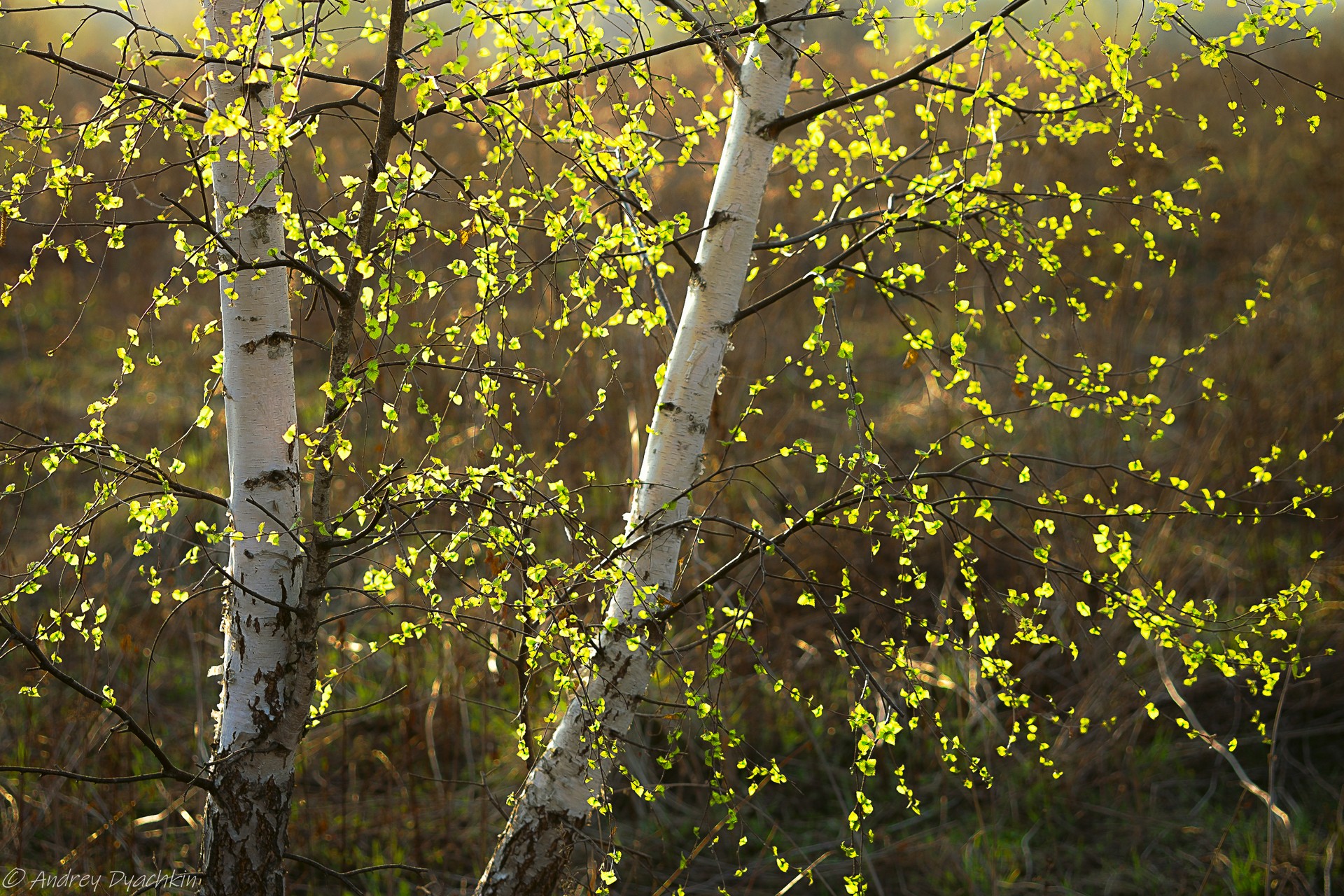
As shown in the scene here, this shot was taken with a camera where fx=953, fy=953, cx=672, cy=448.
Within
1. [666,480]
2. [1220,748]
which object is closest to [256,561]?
[666,480]

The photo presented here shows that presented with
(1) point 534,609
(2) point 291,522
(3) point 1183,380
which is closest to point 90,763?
(2) point 291,522

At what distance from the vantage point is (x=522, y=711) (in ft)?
7.45

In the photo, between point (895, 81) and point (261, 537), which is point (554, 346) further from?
point (895, 81)

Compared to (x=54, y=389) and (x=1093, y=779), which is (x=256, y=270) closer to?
(x=1093, y=779)

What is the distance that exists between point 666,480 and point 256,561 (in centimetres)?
101

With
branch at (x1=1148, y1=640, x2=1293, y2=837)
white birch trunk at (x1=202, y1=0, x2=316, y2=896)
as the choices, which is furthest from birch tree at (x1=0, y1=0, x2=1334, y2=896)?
branch at (x1=1148, y1=640, x2=1293, y2=837)

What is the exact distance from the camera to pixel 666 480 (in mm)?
2379

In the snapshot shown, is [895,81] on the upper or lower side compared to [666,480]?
upper

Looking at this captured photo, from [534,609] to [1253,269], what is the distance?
5807mm

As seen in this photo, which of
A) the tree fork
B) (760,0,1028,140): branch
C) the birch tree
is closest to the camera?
the birch tree

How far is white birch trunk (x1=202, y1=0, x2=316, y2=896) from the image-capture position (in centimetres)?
214

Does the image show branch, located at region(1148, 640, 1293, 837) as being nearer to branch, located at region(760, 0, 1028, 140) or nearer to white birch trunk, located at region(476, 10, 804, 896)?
white birch trunk, located at region(476, 10, 804, 896)

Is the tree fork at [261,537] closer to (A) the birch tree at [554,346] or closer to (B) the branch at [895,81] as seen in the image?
(A) the birch tree at [554,346]

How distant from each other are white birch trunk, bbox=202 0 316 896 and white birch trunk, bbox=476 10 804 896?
2.06ft
